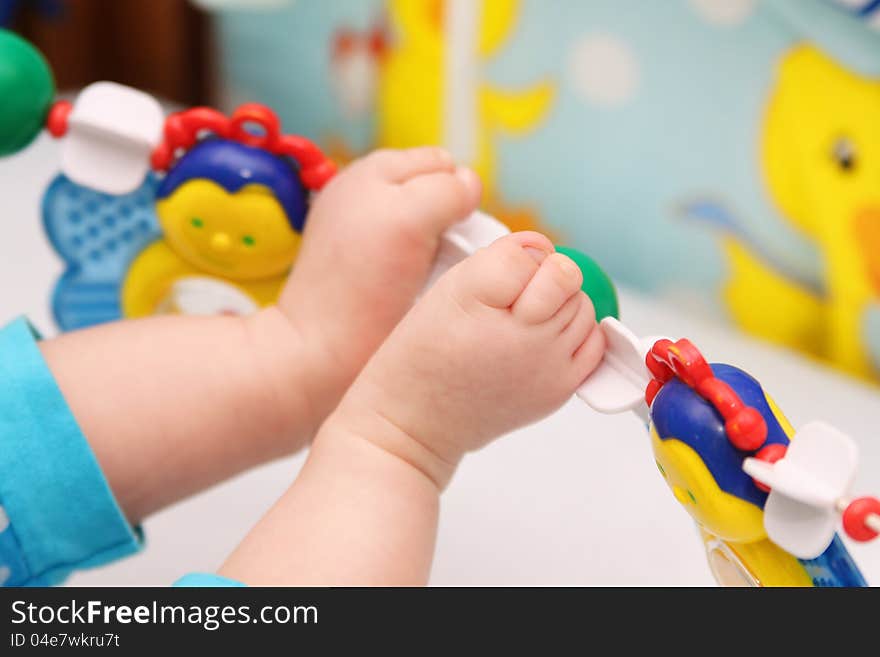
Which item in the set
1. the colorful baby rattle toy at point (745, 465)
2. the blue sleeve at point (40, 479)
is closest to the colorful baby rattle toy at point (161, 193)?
the blue sleeve at point (40, 479)

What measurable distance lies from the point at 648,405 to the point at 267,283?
0.86 ft

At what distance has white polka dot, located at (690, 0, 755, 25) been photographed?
0.70 m

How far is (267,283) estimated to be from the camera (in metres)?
0.59

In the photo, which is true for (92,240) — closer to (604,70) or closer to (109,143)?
(109,143)

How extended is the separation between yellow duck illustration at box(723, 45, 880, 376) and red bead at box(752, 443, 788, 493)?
0.37 metres

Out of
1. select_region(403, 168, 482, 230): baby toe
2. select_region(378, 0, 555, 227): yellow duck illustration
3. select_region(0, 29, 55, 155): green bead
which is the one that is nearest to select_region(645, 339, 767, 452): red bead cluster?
select_region(403, 168, 482, 230): baby toe

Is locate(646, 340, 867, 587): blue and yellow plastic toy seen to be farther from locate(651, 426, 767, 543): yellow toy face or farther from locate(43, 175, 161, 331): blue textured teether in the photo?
locate(43, 175, 161, 331): blue textured teether

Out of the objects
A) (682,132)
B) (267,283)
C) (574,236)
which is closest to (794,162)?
(682,132)

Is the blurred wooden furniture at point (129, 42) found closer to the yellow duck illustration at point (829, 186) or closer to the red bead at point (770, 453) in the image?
the yellow duck illustration at point (829, 186)

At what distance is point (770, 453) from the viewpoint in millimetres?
350

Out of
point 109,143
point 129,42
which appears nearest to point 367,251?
point 109,143

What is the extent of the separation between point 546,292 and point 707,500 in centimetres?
10

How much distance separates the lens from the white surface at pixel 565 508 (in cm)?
59

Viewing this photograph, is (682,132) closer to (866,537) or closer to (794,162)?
(794,162)
